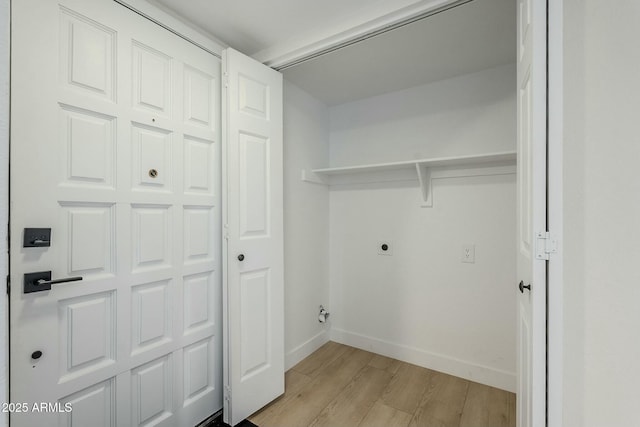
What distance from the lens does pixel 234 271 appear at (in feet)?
5.28

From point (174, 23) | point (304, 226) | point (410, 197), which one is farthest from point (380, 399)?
point (174, 23)

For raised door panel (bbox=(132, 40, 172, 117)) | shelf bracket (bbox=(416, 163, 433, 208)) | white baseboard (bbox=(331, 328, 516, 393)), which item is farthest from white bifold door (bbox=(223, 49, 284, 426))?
shelf bracket (bbox=(416, 163, 433, 208))

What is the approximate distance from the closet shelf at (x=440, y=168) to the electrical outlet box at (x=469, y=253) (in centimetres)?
42

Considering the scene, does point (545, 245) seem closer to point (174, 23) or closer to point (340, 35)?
point (340, 35)

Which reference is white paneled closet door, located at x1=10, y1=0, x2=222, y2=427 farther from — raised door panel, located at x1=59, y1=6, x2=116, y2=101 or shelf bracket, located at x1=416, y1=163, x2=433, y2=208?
shelf bracket, located at x1=416, y1=163, x2=433, y2=208

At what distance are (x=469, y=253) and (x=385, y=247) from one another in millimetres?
647

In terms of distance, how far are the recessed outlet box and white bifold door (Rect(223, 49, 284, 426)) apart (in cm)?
98

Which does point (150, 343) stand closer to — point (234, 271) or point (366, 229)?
point (234, 271)

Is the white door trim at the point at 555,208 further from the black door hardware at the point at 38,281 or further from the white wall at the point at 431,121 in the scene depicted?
the black door hardware at the point at 38,281

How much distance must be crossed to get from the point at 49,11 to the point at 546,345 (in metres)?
2.08

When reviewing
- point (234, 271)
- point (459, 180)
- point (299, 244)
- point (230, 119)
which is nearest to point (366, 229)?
point (299, 244)

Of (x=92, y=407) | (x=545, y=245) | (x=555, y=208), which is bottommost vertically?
(x=92, y=407)

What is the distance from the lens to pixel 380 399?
1.86 m

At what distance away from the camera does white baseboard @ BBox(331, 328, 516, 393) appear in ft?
6.43
